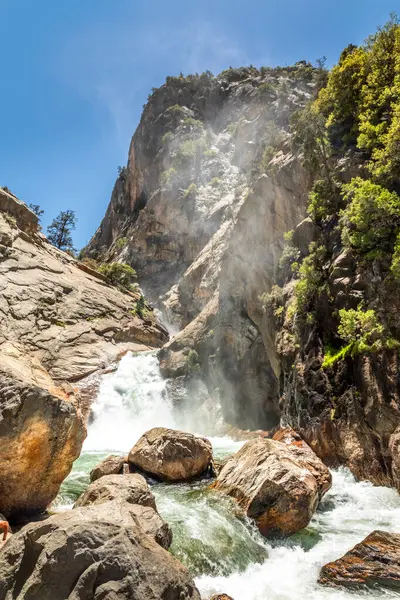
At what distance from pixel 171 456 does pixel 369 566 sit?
739cm

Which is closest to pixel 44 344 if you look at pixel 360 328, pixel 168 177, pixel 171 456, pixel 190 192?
pixel 171 456

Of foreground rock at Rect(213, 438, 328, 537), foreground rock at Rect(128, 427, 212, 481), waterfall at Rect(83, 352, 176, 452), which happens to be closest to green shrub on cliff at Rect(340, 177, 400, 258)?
foreground rock at Rect(213, 438, 328, 537)

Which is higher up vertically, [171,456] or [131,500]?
[131,500]

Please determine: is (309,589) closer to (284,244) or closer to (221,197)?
(284,244)

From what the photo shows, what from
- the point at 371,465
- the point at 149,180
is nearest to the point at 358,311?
the point at 371,465

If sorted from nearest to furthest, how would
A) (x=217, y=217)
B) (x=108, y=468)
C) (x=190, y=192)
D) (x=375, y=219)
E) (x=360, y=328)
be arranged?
(x=108, y=468)
(x=360, y=328)
(x=375, y=219)
(x=217, y=217)
(x=190, y=192)

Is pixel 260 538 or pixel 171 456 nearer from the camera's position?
pixel 260 538

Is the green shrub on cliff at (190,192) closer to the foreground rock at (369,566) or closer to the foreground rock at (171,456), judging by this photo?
the foreground rock at (171,456)

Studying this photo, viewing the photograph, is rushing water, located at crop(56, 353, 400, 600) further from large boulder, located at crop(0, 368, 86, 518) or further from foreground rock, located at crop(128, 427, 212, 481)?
large boulder, located at crop(0, 368, 86, 518)

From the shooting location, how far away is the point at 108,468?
12.9 meters

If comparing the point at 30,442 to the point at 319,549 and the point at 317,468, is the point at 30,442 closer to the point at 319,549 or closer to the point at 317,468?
the point at 319,549

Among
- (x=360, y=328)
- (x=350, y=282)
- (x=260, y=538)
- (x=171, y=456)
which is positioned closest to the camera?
(x=260, y=538)

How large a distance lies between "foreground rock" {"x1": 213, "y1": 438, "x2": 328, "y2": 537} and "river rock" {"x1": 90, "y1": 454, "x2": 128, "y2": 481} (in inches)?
140

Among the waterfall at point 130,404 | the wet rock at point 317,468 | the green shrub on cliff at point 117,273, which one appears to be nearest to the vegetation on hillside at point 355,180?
the wet rock at point 317,468
